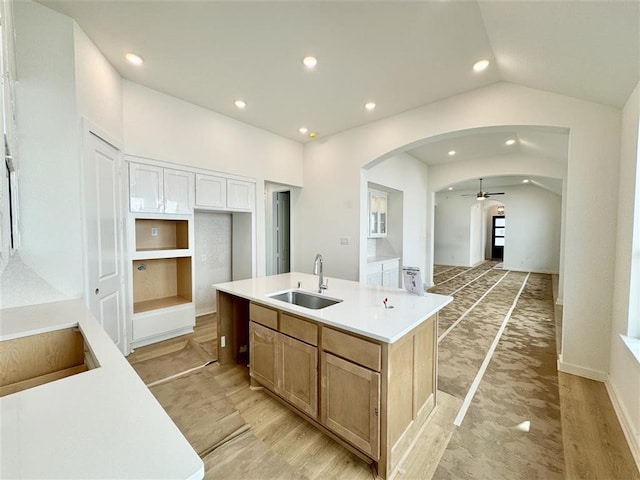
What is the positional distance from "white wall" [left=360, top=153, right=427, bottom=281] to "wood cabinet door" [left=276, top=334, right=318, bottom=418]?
3.52 m

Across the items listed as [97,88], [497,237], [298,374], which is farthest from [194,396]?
[497,237]

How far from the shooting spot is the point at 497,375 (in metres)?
2.64

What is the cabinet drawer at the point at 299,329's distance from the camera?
6.00ft

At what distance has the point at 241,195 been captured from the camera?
4.11 m

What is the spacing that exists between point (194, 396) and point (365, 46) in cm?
355

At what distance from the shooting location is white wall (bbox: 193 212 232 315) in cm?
424

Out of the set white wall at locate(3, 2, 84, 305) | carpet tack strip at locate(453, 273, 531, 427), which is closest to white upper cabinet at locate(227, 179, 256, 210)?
white wall at locate(3, 2, 84, 305)

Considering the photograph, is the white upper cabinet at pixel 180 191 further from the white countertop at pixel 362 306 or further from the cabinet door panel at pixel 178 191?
the white countertop at pixel 362 306

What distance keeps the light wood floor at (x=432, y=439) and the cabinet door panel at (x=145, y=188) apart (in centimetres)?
222

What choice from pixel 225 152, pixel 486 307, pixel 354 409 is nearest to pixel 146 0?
pixel 225 152

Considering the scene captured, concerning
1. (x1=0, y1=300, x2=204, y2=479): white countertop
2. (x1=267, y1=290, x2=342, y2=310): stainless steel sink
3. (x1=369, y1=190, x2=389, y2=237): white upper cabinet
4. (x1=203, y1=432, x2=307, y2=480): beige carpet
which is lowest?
(x1=203, y1=432, x2=307, y2=480): beige carpet

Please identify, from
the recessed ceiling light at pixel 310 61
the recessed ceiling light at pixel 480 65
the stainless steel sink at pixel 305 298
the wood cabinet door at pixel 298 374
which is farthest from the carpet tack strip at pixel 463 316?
the recessed ceiling light at pixel 310 61

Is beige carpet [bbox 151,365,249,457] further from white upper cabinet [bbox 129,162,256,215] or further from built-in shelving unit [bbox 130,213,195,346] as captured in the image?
white upper cabinet [bbox 129,162,256,215]

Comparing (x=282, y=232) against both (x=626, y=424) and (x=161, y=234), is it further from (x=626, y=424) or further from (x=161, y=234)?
(x=626, y=424)
